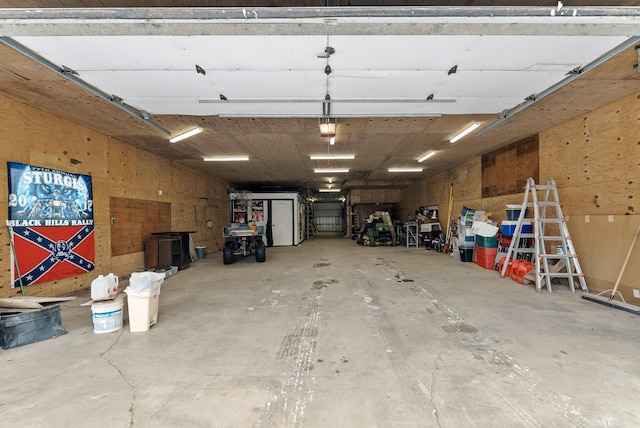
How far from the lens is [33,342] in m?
2.61

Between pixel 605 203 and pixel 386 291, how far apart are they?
133 inches

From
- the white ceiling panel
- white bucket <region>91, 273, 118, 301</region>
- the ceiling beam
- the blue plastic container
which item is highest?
the white ceiling panel

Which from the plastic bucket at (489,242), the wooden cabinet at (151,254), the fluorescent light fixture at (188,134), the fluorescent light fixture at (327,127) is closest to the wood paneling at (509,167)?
the plastic bucket at (489,242)

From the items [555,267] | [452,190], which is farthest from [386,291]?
[452,190]

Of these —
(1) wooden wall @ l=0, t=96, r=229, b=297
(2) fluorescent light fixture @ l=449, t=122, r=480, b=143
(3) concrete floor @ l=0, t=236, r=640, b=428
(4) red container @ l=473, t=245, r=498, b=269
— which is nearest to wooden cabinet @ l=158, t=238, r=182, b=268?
(1) wooden wall @ l=0, t=96, r=229, b=297

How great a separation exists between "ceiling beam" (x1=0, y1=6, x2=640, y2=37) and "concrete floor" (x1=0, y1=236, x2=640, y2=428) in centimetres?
249

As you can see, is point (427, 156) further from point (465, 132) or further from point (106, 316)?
point (106, 316)

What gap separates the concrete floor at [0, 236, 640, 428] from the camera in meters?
1.62

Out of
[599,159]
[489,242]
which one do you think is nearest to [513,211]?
[489,242]

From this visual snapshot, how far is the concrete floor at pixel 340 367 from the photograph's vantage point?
5.32 feet

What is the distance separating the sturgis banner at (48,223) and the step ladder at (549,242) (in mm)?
7329

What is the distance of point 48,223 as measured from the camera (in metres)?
3.87

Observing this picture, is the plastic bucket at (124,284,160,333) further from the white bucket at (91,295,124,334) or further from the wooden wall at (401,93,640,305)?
the wooden wall at (401,93,640,305)

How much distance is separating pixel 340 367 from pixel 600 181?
4.64 metres
